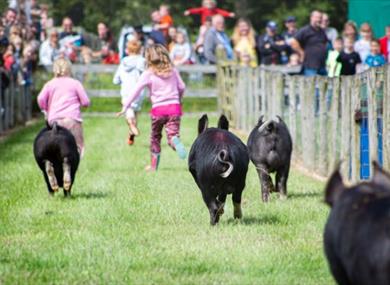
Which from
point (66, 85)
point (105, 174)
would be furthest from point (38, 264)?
point (105, 174)

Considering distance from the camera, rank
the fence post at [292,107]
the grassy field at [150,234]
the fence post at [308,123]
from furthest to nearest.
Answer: the fence post at [292,107] → the fence post at [308,123] → the grassy field at [150,234]

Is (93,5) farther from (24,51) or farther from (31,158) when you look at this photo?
(31,158)

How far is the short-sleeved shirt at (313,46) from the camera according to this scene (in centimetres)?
Answer: 2539

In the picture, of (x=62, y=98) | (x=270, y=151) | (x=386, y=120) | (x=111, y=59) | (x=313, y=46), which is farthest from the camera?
(x=111, y=59)

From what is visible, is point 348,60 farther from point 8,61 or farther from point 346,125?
point 346,125

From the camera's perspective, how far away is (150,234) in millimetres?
10289

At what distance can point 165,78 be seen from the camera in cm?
1588

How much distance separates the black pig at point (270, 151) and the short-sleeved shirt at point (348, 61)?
9.24m

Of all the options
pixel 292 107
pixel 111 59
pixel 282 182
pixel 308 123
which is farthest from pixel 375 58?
pixel 111 59

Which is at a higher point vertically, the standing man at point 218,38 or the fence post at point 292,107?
the standing man at point 218,38

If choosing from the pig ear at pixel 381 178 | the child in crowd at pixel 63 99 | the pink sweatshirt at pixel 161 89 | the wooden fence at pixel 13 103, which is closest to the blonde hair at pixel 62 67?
the child in crowd at pixel 63 99

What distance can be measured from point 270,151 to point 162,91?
10.7ft

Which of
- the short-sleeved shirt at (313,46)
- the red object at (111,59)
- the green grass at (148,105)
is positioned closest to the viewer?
the short-sleeved shirt at (313,46)

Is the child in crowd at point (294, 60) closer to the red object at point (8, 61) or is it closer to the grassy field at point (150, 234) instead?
the red object at point (8, 61)
